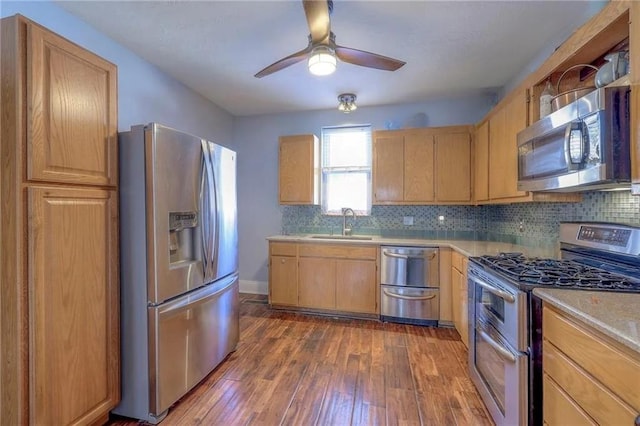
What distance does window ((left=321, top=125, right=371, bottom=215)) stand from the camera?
3793 millimetres

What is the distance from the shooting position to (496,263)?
1.75 meters

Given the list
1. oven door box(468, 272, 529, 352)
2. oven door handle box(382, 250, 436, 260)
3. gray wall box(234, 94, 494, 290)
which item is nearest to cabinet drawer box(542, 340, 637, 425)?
oven door box(468, 272, 529, 352)

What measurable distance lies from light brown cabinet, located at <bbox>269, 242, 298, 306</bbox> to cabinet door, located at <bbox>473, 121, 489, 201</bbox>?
2.07 metres

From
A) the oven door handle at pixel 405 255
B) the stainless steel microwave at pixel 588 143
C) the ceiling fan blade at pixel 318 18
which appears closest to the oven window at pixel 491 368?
the stainless steel microwave at pixel 588 143

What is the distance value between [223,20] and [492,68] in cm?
238

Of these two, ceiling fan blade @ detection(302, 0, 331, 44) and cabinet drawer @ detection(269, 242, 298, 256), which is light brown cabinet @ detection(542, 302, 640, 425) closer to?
ceiling fan blade @ detection(302, 0, 331, 44)

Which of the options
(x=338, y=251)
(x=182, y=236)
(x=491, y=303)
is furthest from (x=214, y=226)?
(x=491, y=303)

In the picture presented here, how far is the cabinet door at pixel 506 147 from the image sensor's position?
2115mm

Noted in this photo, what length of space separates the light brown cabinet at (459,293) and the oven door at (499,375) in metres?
0.53

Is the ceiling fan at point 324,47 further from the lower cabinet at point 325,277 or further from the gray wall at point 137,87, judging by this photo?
the lower cabinet at point 325,277

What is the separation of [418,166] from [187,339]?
111 inches

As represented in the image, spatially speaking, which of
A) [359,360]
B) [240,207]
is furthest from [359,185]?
[359,360]

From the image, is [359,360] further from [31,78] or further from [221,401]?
[31,78]

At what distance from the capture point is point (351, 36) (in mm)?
2172
